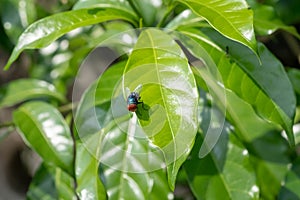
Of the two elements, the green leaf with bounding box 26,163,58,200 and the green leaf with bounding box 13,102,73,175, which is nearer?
the green leaf with bounding box 13,102,73,175

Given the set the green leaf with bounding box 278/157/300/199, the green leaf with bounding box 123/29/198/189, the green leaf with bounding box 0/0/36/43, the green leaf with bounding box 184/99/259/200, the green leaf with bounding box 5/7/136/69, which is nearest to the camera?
the green leaf with bounding box 123/29/198/189

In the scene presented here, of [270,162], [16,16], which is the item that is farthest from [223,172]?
[16,16]

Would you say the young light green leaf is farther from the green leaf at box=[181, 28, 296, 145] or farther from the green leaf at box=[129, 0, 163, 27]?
the green leaf at box=[129, 0, 163, 27]

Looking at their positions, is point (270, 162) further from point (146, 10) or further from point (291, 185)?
point (146, 10)

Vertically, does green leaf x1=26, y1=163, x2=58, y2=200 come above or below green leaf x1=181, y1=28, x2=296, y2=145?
below

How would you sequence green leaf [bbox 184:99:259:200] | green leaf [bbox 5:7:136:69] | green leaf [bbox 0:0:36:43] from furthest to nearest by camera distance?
green leaf [bbox 0:0:36:43]
green leaf [bbox 184:99:259:200]
green leaf [bbox 5:7:136:69]

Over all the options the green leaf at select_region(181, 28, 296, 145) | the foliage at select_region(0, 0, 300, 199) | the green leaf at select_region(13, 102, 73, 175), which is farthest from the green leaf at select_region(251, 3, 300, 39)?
the green leaf at select_region(13, 102, 73, 175)

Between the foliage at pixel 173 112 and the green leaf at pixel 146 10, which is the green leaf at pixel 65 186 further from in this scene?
the green leaf at pixel 146 10
